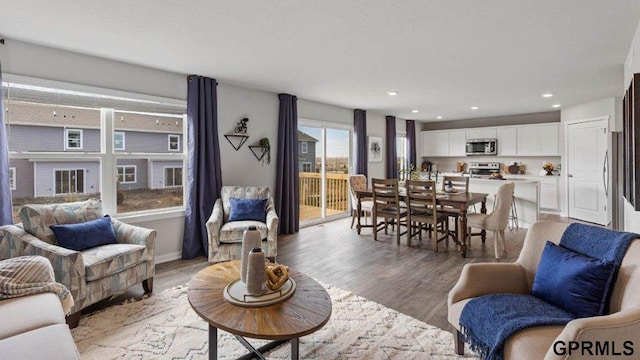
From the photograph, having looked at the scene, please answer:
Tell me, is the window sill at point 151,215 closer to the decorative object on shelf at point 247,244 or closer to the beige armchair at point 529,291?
the decorative object on shelf at point 247,244

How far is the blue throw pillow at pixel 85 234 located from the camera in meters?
2.74

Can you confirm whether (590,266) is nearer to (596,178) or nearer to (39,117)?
(39,117)

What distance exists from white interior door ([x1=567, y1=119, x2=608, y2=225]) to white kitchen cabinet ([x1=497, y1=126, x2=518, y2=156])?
3.70ft

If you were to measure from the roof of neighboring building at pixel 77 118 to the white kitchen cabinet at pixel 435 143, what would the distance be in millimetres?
6797

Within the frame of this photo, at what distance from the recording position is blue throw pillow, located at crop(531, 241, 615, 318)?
5.09 feet

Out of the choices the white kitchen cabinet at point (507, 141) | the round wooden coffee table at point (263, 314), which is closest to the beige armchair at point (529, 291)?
the round wooden coffee table at point (263, 314)

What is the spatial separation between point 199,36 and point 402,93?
3.39 m

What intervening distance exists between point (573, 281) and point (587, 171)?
19.7ft

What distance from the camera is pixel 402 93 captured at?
5250mm

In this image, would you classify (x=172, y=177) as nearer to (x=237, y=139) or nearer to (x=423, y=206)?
(x=237, y=139)

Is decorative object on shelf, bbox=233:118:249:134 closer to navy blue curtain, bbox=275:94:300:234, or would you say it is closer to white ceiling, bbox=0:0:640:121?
white ceiling, bbox=0:0:640:121

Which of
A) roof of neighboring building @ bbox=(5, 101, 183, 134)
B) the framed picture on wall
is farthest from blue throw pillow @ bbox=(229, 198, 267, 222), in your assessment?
the framed picture on wall

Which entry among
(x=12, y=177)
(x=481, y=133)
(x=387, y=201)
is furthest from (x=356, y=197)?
(x=481, y=133)

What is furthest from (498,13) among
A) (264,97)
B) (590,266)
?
(264,97)
